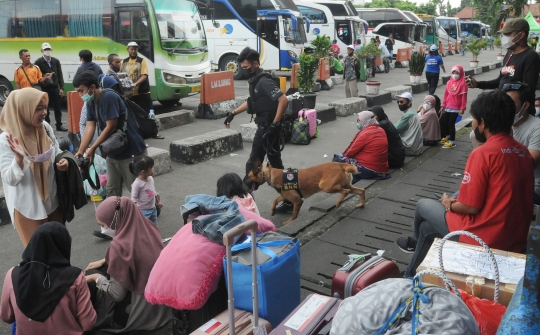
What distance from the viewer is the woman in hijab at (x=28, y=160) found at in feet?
12.5

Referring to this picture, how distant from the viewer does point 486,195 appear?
333 centimetres

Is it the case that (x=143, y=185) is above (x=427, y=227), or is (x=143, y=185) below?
above

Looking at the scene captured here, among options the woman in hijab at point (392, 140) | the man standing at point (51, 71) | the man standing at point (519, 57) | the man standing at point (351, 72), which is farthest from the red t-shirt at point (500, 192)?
the man standing at point (351, 72)

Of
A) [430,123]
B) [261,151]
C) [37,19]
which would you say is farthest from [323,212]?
[37,19]

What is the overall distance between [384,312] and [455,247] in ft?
4.39

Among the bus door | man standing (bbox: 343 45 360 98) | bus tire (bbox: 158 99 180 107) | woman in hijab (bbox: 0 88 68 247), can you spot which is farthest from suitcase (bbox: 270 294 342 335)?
man standing (bbox: 343 45 360 98)

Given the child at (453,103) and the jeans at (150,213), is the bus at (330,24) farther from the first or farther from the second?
the jeans at (150,213)

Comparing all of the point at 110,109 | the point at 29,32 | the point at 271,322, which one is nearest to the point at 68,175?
the point at 110,109

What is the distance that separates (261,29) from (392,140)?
13.5 m

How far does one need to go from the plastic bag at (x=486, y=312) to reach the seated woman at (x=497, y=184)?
3.22 feet

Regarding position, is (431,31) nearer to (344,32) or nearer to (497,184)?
(344,32)

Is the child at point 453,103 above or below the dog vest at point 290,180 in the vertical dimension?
above

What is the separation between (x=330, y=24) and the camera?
2498cm

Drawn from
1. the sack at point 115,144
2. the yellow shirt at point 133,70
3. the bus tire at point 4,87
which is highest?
the yellow shirt at point 133,70
